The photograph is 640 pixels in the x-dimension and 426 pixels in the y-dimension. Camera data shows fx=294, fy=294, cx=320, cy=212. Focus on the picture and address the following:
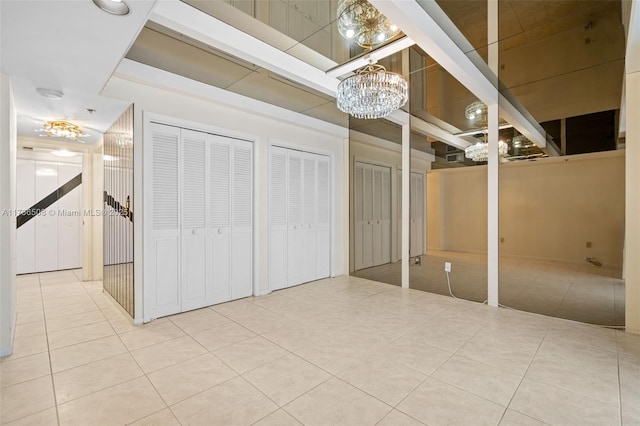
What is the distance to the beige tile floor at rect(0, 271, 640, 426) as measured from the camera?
180cm

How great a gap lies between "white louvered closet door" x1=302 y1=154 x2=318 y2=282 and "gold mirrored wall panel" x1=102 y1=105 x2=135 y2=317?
2.50 metres

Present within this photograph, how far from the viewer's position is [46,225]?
5.94 m

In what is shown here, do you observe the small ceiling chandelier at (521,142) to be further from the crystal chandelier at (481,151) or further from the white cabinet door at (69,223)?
the white cabinet door at (69,223)

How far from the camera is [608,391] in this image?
201cm

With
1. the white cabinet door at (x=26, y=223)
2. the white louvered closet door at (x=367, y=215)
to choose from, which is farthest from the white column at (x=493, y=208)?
the white cabinet door at (x=26, y=223)

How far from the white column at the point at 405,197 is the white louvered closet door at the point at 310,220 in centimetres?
149

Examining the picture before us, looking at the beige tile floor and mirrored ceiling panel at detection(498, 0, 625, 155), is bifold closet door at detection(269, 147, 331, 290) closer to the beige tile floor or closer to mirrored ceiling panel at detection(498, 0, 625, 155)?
the beige tile floor

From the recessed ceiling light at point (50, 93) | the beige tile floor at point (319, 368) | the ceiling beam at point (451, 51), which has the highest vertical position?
the ceiling beam at point (451, 51)

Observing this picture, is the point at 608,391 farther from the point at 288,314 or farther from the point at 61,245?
the point at 61,245

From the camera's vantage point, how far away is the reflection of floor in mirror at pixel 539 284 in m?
3.29

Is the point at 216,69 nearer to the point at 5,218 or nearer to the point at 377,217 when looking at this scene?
the point at 5,218

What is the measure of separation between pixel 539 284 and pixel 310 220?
11.0 ft

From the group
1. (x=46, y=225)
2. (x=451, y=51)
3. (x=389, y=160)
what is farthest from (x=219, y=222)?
(x=46, y=225)

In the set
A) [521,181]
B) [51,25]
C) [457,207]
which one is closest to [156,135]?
[51,25]
